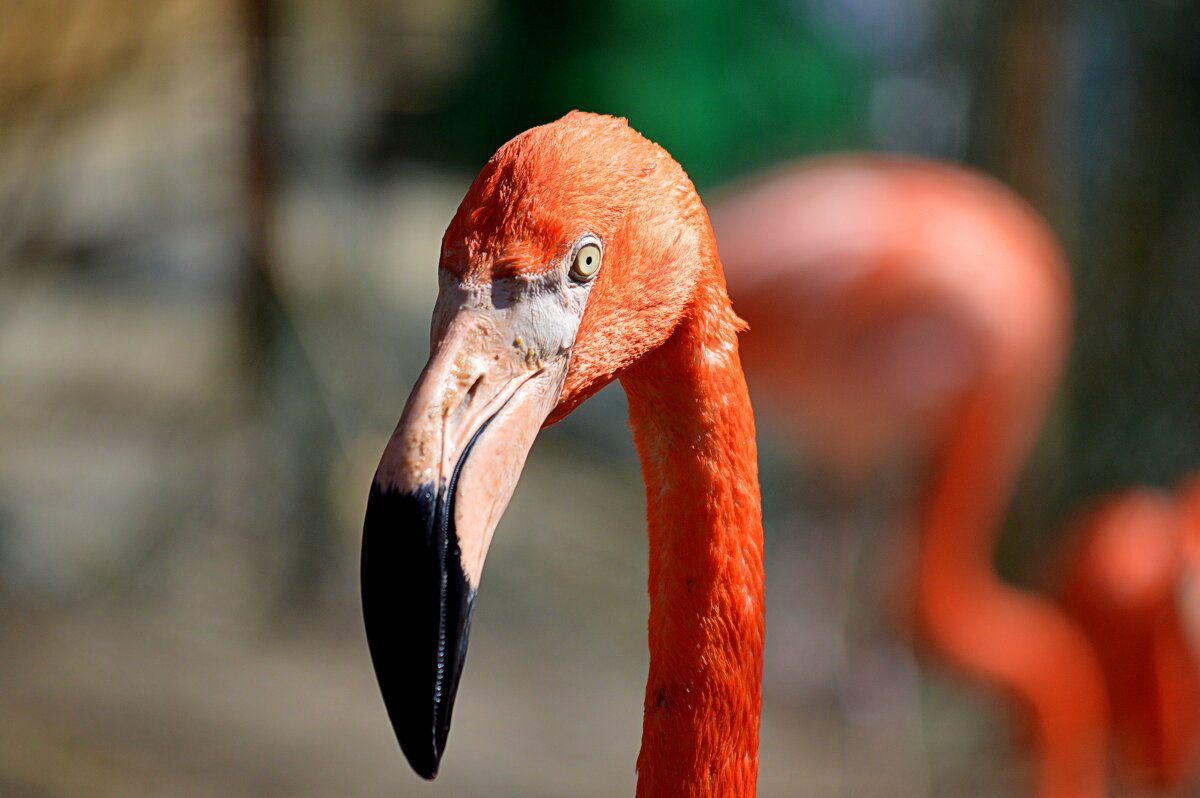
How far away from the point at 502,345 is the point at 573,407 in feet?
0.50

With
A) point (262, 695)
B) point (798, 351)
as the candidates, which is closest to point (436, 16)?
point (798, 351)

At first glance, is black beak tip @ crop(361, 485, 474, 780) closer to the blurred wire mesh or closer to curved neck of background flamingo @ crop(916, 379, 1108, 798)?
curved neck of background flamingo @ crop(916, 379, 1108, 798)

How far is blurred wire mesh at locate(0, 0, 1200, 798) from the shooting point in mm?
3654

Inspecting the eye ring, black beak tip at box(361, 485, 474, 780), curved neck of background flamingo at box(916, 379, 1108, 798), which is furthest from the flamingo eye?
curved neck of background flamingo at box(916, 379, 1108, 798)

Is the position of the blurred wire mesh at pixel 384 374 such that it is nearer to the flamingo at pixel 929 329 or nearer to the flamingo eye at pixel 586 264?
the flamingo at pixel 929 329

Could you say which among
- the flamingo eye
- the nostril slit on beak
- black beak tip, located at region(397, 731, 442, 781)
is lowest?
black beak tip, located at region(397, 731, 442, 781)

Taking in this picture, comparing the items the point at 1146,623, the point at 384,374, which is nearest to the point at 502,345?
the point at 1146,623

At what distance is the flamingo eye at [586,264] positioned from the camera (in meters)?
1.08

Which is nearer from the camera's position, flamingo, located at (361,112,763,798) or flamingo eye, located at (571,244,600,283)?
flamingo, located at (361,112,763,798)

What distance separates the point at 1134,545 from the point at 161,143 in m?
4.16

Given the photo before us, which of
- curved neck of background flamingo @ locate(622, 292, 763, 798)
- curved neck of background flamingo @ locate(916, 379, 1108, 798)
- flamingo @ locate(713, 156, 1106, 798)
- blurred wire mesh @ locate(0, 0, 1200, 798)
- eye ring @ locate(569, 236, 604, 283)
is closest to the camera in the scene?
eye ring @ locate(569, 236, 604, 283)

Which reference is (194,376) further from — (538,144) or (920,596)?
(538,144)

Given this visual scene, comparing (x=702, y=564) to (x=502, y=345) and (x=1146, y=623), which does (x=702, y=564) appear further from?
(x=1146, y=623)

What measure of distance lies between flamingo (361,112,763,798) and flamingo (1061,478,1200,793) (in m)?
2.02
